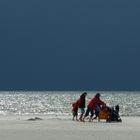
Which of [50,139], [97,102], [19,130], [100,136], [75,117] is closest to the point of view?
[50,139]

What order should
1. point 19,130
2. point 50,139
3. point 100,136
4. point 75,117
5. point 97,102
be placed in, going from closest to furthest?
point 50,139 < point 100,136 < point 19,130 < point 97,102 < point 75,117

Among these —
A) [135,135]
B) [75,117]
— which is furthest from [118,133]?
[75,117]

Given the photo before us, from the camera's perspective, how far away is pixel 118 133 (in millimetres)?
21625

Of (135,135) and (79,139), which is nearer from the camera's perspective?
(79,139)

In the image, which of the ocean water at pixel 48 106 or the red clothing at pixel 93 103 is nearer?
the red clothing at pixel 93 103

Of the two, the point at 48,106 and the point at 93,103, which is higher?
the point at 93,103

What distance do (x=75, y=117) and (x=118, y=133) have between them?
11594 millimetres

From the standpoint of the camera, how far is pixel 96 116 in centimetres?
2998

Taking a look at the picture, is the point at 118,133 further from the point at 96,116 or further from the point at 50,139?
the point at 96,116

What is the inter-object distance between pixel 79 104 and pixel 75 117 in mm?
2935

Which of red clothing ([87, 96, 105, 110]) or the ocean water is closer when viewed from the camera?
red clothing ([87, 96, 105, 110])

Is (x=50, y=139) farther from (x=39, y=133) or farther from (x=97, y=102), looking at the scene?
(x=97, y=102)

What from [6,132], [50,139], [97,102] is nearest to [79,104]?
[97,102]

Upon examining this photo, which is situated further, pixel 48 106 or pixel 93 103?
pixel 48 106
